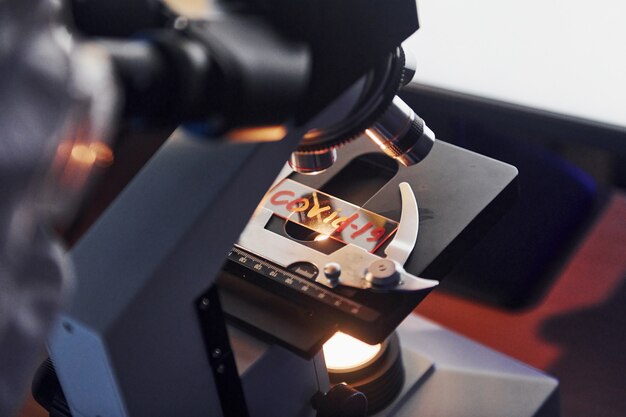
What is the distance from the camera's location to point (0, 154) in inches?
8.7

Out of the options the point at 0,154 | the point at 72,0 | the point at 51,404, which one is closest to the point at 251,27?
the point at 72,0

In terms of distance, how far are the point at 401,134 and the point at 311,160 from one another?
0.07 metres

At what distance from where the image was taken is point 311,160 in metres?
0.58

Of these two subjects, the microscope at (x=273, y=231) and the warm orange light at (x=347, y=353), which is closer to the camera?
the microscope at (x=273, y=231)

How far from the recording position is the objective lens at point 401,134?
58cm

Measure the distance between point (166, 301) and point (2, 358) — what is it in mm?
255

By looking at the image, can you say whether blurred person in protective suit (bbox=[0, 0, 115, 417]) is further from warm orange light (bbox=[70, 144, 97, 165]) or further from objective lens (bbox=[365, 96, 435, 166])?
objective lens (bbox=[365, 96, 435, 166])

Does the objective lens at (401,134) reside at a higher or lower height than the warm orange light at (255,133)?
lower

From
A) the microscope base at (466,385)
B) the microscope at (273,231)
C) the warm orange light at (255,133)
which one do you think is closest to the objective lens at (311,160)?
the microscope at (273,231)

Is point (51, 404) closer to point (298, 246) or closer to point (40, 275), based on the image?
point (298, 246)

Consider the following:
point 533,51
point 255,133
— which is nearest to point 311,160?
point 255,133

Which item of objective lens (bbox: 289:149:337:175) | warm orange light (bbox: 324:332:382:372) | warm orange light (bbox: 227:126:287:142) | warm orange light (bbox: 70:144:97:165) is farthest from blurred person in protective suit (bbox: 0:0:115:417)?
warm orange light (bbox: 324:332:382:372)

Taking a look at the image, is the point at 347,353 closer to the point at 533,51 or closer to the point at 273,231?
the point at 273,231

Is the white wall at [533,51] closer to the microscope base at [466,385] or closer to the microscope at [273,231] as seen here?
the microscope at [273,231]
